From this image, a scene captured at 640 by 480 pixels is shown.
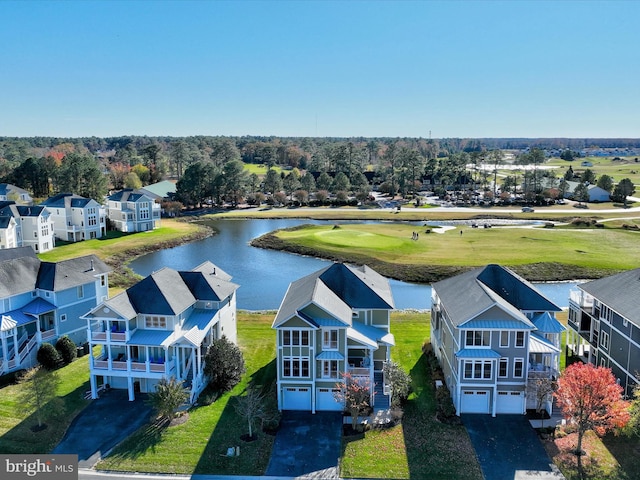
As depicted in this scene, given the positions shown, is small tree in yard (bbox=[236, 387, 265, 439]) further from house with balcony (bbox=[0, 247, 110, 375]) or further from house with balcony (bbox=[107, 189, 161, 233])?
house with balcony (bbox=[107, 189, 161, 233])

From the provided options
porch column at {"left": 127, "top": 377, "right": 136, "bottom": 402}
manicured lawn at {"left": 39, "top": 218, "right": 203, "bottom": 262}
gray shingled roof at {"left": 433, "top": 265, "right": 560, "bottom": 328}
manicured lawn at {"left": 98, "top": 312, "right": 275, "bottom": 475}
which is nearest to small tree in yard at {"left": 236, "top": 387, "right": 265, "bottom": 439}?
manicured lawn at {"left": 98, "top": 312, "right": 275, "bottom": 475}

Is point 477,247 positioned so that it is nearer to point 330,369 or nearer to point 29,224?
point 330,369

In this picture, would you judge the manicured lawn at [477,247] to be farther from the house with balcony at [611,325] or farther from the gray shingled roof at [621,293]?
the gray shingled roof at [621,293]

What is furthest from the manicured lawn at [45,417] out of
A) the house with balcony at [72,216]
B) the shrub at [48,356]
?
the house with balcony at [72,216]

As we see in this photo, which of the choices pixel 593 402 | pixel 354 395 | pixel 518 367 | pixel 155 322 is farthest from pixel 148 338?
pixel 593 402

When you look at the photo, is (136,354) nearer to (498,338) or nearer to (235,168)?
(498,338)

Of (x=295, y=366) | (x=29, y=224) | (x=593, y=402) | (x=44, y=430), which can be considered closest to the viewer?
(x=593, y=402)
